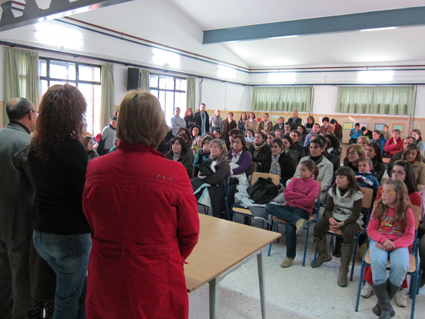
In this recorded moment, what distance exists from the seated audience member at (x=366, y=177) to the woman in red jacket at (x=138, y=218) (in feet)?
9.87

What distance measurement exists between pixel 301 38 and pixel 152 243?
10.9 meters

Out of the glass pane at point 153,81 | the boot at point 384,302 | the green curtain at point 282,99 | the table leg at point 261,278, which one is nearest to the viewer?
the table leg at point 261,278

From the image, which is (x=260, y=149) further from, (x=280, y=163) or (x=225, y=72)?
(x=225, y=72)

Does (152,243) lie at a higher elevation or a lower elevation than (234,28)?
lower

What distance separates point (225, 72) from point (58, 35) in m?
6.65

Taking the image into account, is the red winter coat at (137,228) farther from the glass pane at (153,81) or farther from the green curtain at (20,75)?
the glass pane at (153,81)

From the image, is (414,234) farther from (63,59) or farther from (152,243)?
(63,59)

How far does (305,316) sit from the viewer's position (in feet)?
8.19

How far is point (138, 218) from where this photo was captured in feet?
3.74

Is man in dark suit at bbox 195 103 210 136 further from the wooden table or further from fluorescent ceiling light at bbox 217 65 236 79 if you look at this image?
the wooden table

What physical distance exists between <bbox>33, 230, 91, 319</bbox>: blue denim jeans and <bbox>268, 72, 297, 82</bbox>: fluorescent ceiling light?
41.6ft

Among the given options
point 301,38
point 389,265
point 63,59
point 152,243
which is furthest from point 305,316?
point 301,38

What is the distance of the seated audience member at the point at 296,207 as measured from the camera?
3334 millimetres

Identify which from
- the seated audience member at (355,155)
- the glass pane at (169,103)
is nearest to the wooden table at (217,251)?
the seated audience member at (355,155)
